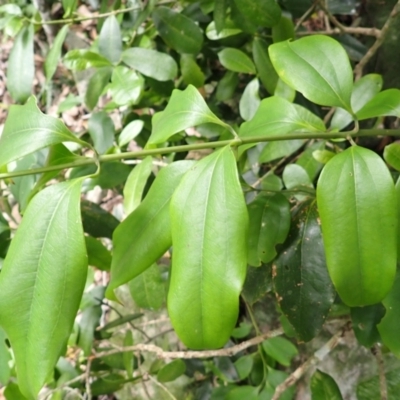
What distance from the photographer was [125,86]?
1.07 meters

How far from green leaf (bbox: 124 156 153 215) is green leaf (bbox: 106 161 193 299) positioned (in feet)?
0.64

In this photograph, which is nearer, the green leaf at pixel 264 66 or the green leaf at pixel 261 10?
the green leaf at pixel 261 10

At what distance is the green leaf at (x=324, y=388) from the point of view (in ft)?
2.93

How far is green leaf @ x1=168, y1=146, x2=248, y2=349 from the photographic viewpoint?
48cm

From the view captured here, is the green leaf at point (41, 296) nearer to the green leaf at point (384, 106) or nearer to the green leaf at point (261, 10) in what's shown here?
the green leaf at point (384, 106)

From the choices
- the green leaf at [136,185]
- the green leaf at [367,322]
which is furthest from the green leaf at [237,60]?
the green leaf at [367,322]

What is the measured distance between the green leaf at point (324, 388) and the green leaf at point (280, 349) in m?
0.23

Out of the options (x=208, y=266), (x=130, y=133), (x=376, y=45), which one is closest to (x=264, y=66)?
(x=376, y=45)

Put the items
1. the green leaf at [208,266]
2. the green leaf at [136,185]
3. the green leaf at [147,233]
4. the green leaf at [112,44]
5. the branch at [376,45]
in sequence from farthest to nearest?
the green leaf at [112,44] → the branch at [376,45] → the green leaf at [136,185] → the green leaf at [147,233] → the green leaf at [208,266]

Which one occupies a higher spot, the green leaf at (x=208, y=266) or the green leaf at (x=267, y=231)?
the green leaf at (x=208, y=266)

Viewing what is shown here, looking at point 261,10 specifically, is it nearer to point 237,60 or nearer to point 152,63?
point 237,60

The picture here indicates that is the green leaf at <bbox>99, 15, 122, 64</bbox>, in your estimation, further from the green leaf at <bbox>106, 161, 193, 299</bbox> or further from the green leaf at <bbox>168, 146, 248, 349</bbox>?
the green leaf at <bbox>168, 146, 248, 349</bbox>

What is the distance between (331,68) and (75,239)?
1.45 feet

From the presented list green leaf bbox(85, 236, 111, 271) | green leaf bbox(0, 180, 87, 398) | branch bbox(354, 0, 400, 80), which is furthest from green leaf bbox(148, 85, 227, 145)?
branch bbox(354, 0, 400, 80)
